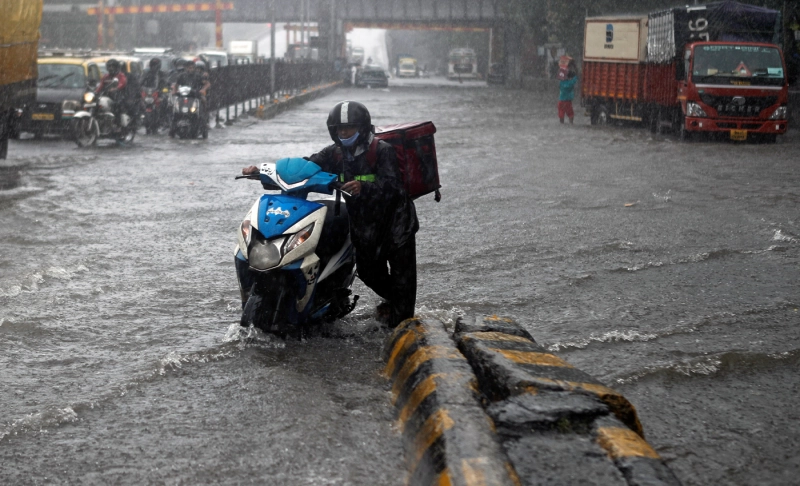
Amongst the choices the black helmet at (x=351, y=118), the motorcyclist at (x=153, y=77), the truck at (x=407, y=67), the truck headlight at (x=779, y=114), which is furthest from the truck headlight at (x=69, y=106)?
the truck at (x=407, y=67)

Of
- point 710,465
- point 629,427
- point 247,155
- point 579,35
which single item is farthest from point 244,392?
point 579,35

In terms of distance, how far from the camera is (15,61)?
16.7 metres

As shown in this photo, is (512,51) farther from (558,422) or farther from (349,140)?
(558,422)

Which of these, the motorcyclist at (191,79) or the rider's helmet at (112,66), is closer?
the rider's helmet at (112,66)

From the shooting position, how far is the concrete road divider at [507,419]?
374cm

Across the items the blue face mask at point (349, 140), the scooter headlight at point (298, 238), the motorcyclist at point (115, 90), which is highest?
the blue face mask at point (349, 140)

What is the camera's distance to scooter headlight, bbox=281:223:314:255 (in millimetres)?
5523

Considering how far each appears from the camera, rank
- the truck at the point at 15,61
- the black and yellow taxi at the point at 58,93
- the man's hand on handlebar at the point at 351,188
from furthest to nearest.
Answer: the black and yellow taxi at the point at 58,93
the truck at the point at 15,61
the man's hand on handlebar at the point at 351,188

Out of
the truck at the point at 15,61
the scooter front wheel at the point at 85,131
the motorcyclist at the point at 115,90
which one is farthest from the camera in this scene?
the motorcyclist at the point at 115,90

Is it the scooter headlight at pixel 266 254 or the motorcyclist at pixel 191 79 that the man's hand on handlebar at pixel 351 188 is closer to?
the scooter headlight at pixel 266 254

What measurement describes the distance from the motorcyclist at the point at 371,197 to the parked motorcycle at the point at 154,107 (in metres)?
16.9

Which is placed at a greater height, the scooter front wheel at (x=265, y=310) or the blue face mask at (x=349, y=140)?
the blue face mask at (x=349, y=140)

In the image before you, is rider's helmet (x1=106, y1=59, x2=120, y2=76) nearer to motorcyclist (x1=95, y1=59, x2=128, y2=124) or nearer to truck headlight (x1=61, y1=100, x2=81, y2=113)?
motorcyclist (x1=95, y1=59, x2=128, y2=124)

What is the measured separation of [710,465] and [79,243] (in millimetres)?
6516
